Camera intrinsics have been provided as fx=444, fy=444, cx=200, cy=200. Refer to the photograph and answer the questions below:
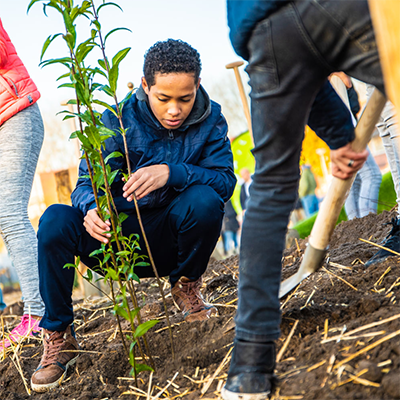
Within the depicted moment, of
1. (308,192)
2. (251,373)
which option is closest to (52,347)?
(251,373)

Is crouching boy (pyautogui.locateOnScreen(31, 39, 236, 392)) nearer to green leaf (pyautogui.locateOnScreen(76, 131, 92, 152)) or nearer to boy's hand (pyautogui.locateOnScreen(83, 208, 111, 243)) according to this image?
boy's hand (pyautogui.locateOnScreen(83, 208, 111, 243))

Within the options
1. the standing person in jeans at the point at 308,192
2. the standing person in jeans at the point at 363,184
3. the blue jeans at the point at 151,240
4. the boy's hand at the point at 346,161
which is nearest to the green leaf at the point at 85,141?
the blue jeans at the point at 151,240

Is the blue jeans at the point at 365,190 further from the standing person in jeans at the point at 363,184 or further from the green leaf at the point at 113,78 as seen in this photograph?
the green leaf at the point at 113,78

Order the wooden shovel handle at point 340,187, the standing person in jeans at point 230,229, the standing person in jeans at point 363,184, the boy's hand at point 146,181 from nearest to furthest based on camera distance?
1. the wooden shovel handle at point 340,187
2. the boy's hand at point 146,181
3. the standing person in jeans at point 363,184
4. the standing person in jeans at point 230,229

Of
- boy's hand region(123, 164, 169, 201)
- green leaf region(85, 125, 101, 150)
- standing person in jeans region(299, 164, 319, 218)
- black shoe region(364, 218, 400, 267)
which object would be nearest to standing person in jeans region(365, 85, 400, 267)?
black shoe region(364, 218, 400, 267)

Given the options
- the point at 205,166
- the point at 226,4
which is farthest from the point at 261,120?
the point at 205,166

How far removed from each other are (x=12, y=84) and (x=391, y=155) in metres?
2.21

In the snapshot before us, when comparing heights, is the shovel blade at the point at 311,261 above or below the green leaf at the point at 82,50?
below

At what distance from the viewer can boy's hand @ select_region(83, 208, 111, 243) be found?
1758mm

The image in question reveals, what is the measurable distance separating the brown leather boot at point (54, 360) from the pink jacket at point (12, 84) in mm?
1323

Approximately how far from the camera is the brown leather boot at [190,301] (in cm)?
221

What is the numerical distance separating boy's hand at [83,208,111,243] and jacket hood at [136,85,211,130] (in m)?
0.62

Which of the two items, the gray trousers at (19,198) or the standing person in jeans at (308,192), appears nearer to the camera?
the gray trousers at (19,198)

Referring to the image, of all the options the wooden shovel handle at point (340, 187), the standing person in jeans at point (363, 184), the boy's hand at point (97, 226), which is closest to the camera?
the wooden shovel handle at point (340, 187)
